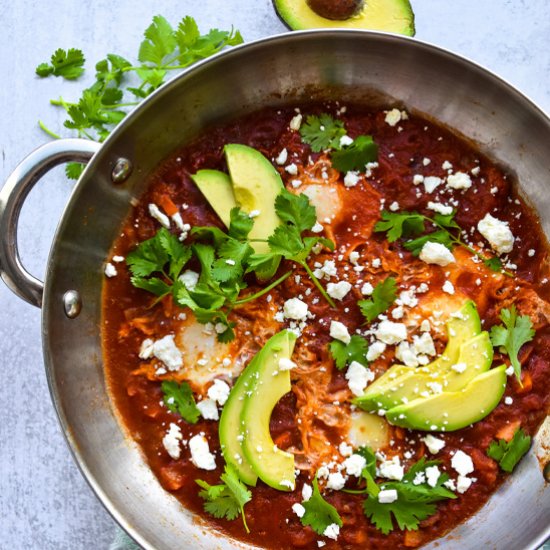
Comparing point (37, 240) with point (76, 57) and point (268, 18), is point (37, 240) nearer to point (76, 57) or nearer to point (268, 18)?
point (76, 57)

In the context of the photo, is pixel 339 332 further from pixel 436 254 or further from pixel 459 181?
pixel 459 181

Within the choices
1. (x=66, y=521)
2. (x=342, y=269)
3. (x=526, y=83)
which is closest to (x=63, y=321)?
(x=66, y=521)

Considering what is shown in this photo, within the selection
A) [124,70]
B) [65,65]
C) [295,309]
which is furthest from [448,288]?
→ [65,65]

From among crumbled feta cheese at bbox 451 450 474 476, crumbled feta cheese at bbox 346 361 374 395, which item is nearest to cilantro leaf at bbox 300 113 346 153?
crumbled feta cheese at bbox 346 361 374 395

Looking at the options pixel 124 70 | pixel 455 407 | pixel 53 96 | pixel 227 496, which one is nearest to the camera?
pixel 455 407

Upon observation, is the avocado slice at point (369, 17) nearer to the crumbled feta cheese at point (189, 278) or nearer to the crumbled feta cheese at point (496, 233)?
the crumbled feta cheese at point (496, 233)

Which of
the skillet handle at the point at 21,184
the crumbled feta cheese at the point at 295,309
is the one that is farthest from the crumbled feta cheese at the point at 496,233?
the skillet handle at the point at 21,184
